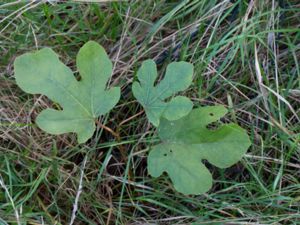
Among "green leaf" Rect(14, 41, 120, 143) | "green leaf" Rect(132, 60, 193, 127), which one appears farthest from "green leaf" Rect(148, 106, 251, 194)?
"green leaf" Rect(14, 41, 120, 143)

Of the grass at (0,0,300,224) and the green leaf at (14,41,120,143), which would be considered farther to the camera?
the grass at (0,0,300,224)

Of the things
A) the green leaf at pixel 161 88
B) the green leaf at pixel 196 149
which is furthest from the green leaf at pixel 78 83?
the green leaf at pixel 196 149

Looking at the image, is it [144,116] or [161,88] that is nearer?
[161,88]

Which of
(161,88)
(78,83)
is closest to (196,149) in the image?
(161,88)

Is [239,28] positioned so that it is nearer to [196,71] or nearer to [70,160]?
[196,71]

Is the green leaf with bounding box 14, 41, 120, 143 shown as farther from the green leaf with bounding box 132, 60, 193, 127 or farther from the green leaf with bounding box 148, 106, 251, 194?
the green leaf with bounding box 148, 106, 251, 194

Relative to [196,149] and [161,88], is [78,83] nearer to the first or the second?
[161,88]
